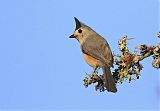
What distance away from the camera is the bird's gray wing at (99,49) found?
5365 mm

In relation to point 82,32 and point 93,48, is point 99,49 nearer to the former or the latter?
point 93,48

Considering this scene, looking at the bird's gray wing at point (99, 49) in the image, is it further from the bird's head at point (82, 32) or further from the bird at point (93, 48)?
the bird's head at point (82, 32)

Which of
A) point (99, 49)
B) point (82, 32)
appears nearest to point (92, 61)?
point (99, 49)

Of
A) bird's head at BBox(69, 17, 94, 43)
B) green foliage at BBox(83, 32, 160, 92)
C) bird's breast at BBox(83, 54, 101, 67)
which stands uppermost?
bird's head at BBox(69, 17, 94, 43)

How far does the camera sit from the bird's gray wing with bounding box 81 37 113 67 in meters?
5.36

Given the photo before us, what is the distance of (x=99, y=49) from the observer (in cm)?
586

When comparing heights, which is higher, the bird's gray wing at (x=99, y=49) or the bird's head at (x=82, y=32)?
the bird's head at (x=82, y=32)

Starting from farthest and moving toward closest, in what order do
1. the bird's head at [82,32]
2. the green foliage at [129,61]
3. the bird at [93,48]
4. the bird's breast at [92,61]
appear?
the bird's head at [82,32], the bird's breast at [92,61], the bird at [93,48], the green foliage at [129,61]

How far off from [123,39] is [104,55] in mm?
1903

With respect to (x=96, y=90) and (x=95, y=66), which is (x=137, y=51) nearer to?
(x=96, y=90)

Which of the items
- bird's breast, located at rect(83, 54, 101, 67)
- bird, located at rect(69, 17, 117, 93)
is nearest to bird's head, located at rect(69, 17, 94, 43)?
bird, located at rect(69, 17, 117, 93)

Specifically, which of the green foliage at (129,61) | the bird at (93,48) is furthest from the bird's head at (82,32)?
the green foliage at (129,61)

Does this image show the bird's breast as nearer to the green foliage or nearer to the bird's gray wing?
the bird's gray wing

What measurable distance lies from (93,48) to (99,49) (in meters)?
0.20
